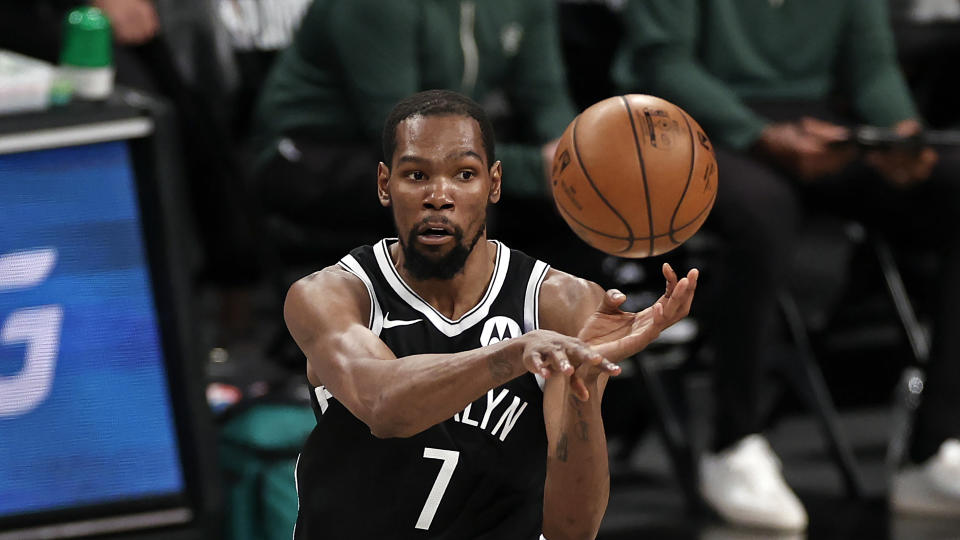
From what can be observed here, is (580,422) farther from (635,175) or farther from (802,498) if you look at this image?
(802,498)

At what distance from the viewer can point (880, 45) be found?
4.12m

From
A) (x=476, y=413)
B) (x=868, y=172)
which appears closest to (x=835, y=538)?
(x=868, y=172)

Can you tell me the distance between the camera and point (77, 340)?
310cm

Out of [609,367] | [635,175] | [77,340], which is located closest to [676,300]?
[609,367]

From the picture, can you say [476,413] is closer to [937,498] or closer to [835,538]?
[835,538]

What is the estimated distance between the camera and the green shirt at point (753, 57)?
3797 millimetres

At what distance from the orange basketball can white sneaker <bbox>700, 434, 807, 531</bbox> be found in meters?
1.99

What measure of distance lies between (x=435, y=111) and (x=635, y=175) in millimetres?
295

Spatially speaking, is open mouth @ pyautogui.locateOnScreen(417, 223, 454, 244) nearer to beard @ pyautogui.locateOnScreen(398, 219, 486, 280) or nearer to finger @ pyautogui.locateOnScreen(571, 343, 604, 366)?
beard @ pyautogui.locateOnScreen(398, 219, 486, 280)

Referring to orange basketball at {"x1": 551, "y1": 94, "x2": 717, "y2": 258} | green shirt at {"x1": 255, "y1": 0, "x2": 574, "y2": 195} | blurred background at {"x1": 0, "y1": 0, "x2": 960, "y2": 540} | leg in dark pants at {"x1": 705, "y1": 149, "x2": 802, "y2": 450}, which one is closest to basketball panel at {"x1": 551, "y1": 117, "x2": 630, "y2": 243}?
orange basketball at {"x1": 551, "y1": 94, "x2": 717, "y2": 258}

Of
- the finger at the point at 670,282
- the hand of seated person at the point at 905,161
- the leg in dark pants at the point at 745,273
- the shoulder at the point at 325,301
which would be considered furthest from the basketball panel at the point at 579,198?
the hand of seated person at the point at 905,161

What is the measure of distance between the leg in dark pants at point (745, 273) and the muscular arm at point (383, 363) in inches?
78.0

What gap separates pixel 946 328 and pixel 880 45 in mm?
877

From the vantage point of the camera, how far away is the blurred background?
3117mm
